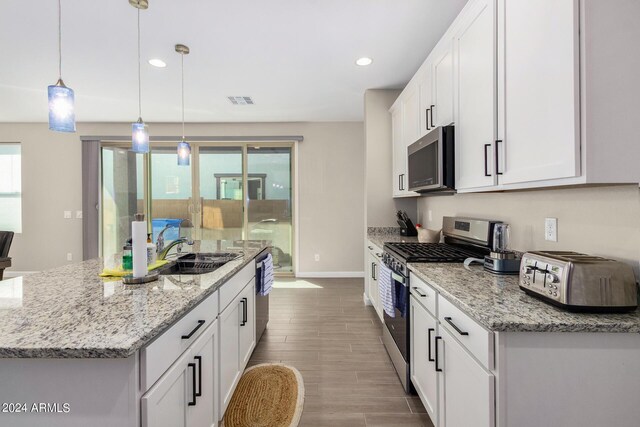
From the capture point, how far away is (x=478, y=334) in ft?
3.61

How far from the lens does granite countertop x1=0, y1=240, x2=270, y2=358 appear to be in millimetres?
828

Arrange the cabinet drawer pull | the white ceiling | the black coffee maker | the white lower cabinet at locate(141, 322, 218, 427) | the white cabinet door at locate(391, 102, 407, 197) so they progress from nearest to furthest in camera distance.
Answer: the white lower cabinet at locate(141, 322, 218, 427) < the cabinet drawer pull < the white ceiling < the white cabinet door at locate(391, 102, 407, 197) < the black coffee maker

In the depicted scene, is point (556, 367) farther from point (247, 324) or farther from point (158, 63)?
point (158, 63)

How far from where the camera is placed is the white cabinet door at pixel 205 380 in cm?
128

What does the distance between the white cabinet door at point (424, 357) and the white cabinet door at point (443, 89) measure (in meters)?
1.29

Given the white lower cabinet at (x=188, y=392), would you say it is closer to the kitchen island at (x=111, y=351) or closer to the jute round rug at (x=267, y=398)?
the kitchen island at (x=111, y=351)

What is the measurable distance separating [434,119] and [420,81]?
1.74ft

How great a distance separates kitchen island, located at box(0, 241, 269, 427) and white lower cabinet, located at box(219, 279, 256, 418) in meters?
0.04

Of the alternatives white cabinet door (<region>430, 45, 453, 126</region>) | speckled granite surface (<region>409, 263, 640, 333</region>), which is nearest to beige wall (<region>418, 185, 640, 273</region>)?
speckled granite surface (<region>409, 263, 640, 333</region>)

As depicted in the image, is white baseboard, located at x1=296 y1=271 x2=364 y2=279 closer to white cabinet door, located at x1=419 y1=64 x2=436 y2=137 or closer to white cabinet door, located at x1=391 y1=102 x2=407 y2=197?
white cabinet door, located at x1=391 y1=102 x2=407 y2=197

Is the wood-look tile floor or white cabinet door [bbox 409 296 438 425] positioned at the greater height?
white cabinet door [bbox 409 296 438 425]

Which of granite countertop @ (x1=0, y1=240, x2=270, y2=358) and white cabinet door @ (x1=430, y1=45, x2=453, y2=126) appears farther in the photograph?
white cabinet door @ (x1=430, y1=45, x2=453, y2=126)

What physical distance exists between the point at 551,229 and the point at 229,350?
1.86m

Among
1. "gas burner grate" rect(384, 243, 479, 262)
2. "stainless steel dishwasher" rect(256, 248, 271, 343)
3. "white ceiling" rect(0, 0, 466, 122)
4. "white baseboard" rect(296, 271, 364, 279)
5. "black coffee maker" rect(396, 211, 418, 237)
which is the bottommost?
"white baseboard" rect(296, 271, 364, 279)
